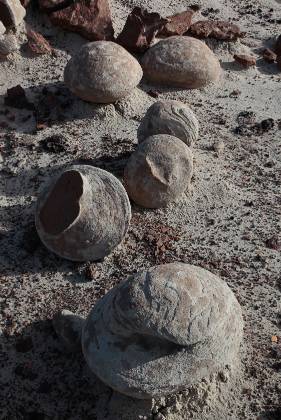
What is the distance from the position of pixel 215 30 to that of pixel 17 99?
2269mm

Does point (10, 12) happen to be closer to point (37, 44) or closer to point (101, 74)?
point (37, 44)

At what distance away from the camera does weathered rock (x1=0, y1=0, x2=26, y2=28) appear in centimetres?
633

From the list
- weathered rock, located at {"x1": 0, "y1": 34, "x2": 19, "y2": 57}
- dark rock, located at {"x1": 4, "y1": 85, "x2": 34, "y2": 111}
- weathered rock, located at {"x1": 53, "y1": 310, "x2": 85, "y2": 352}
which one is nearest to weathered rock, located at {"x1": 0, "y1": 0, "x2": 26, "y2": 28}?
weathered rock, located at {"x1": 0, "y1": 34, "x2": 19, "y2": 57}

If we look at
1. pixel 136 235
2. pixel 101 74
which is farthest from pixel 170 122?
pixel 136 235

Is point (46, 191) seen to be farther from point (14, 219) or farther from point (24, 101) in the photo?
point (24, 101)

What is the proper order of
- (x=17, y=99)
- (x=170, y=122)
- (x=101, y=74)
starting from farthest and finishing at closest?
1. (x=17, y=99)
2. (x=101, y=74)
3. (x=170, y=122)

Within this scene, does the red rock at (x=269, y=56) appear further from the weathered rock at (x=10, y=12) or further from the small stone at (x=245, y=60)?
the weathered rock at (x=10, y=12)

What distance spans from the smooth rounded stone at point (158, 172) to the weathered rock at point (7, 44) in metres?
2.02

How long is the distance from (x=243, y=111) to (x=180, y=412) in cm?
326

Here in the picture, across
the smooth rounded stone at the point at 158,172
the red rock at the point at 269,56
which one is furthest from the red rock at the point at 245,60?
the smooth rounded stone at the point at 158,172

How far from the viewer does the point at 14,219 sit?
4895 millimetres

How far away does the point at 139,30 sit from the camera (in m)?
6.46

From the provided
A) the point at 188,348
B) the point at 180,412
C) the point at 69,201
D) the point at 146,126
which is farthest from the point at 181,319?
the point at 146,126

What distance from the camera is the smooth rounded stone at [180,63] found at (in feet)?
20.2
